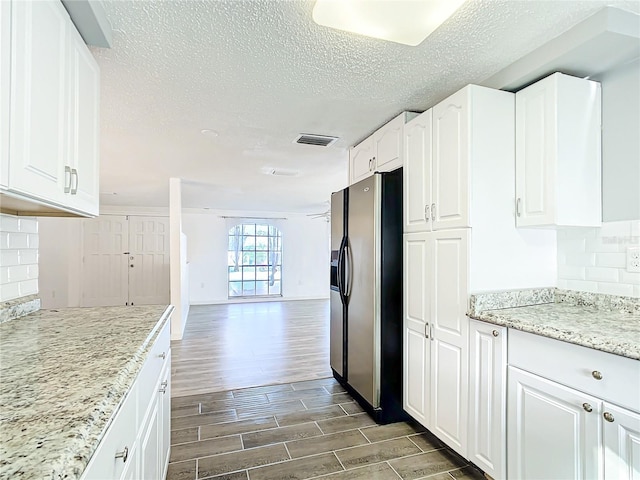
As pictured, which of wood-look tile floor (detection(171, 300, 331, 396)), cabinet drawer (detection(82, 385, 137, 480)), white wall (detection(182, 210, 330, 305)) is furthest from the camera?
white wall (detection(182, 210, 330, 305))

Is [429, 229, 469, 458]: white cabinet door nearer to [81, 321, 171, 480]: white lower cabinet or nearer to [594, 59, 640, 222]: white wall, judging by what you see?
[594, 59, 640, 222]: white wall

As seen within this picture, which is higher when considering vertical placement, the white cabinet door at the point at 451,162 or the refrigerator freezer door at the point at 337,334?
the white cabinet door at the point at 451,162

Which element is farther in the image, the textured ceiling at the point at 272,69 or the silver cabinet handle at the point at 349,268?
the silver cabinet handle at the point at 349,268

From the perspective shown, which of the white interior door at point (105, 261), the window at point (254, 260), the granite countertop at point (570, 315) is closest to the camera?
the granite countertop at point (570, 315)

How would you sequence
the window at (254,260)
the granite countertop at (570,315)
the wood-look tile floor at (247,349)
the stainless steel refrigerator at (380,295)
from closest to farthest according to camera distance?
1. the granite countertop at (570,315)
2. the stainless steel refrigerator at (380,295)
3. the wood-look tile floor at (247,349)
4. the window at (254,260)

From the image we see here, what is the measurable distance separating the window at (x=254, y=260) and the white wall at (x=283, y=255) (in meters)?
0.16

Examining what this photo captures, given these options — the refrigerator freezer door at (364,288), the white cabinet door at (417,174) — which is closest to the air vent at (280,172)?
the refrigerator freezer door at (364,288)

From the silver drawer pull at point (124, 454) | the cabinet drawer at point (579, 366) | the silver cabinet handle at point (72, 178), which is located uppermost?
the silver cabinet handle at point (72, 178)

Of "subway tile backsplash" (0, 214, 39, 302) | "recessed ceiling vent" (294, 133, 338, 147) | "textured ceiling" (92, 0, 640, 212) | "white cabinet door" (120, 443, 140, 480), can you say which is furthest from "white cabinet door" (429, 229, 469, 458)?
"subway tile backsplash" (0, 214, 39, 302)

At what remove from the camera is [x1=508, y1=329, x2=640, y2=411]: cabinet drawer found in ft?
3.90

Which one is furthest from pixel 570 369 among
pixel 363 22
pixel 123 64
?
pixel 123 64

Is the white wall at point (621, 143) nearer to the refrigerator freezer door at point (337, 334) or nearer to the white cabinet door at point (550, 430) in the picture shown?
the white cabinet door at point (550, 430)

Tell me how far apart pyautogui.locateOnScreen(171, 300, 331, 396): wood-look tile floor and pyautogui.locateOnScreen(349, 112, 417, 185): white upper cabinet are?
6.79 ft

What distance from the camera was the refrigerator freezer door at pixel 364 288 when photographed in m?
2.41
